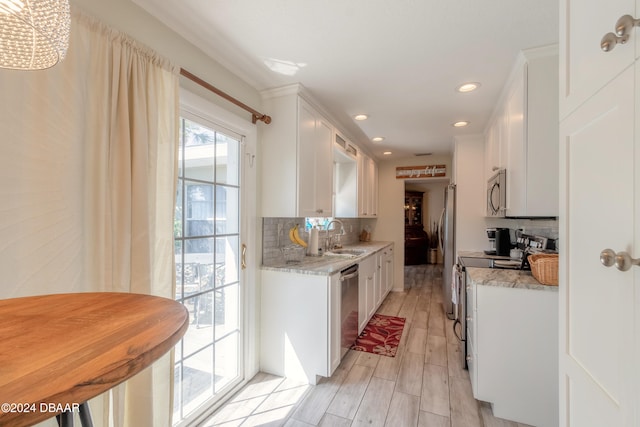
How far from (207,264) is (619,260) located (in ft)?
6.48

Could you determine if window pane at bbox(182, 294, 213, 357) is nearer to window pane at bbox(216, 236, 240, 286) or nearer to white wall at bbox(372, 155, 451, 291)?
window pane at bbox(216, 236, 240, 286)

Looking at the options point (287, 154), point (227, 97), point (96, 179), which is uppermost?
point (227, 97)

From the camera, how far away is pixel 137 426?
1.26 m

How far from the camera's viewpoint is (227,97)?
1.96 meters

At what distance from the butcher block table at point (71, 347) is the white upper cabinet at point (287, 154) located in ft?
5.33

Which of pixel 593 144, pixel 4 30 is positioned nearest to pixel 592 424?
pixel 593 144

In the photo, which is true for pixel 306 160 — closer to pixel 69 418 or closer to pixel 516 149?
pixel 516 149

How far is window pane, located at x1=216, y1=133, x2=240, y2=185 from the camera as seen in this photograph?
2025 mm

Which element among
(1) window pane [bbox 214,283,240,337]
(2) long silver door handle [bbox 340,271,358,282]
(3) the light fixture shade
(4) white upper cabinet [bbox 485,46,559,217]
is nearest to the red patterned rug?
(2) long silver door handle [bbox 340,271,358,282]

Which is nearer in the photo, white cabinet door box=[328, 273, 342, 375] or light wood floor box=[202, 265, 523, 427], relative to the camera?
light wood floor box=[202, 265, 523, 427]

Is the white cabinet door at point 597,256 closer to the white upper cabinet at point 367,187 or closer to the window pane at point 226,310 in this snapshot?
the window pane at point 226,310

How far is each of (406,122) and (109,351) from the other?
3359mm

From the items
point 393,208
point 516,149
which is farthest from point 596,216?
point 393,208

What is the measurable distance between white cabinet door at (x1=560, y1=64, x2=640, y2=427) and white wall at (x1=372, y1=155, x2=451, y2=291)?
4218 millimetres
